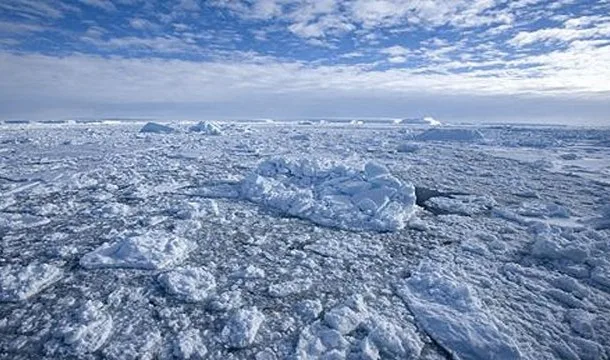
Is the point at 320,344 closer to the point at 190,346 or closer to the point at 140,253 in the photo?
the point at 190,346

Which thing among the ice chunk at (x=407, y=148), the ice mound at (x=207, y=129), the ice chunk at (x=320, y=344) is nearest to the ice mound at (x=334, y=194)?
the ice chunk at (x=320, y=344)

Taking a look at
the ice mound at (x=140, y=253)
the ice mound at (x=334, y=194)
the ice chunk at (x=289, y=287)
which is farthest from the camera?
the ice mound at (x=334, y=194)

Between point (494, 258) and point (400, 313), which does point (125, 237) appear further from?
point (494, 258)

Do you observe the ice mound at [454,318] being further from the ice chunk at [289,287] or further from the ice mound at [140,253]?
the ice mound at [140,253]

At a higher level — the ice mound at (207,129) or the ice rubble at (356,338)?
the ice rubble at (356,338)

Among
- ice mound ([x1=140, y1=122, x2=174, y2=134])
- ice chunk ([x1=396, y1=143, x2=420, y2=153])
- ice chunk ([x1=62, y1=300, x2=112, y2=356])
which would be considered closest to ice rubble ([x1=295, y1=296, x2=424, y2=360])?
ice chunk ([x1=62, y1=300, x2=112, y2=356])

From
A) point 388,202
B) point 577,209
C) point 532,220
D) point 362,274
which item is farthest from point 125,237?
point 577,209

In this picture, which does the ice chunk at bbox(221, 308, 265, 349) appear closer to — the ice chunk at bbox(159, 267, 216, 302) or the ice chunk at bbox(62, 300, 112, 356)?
the ice chunk at bbox(159, 267, 216, 302)
